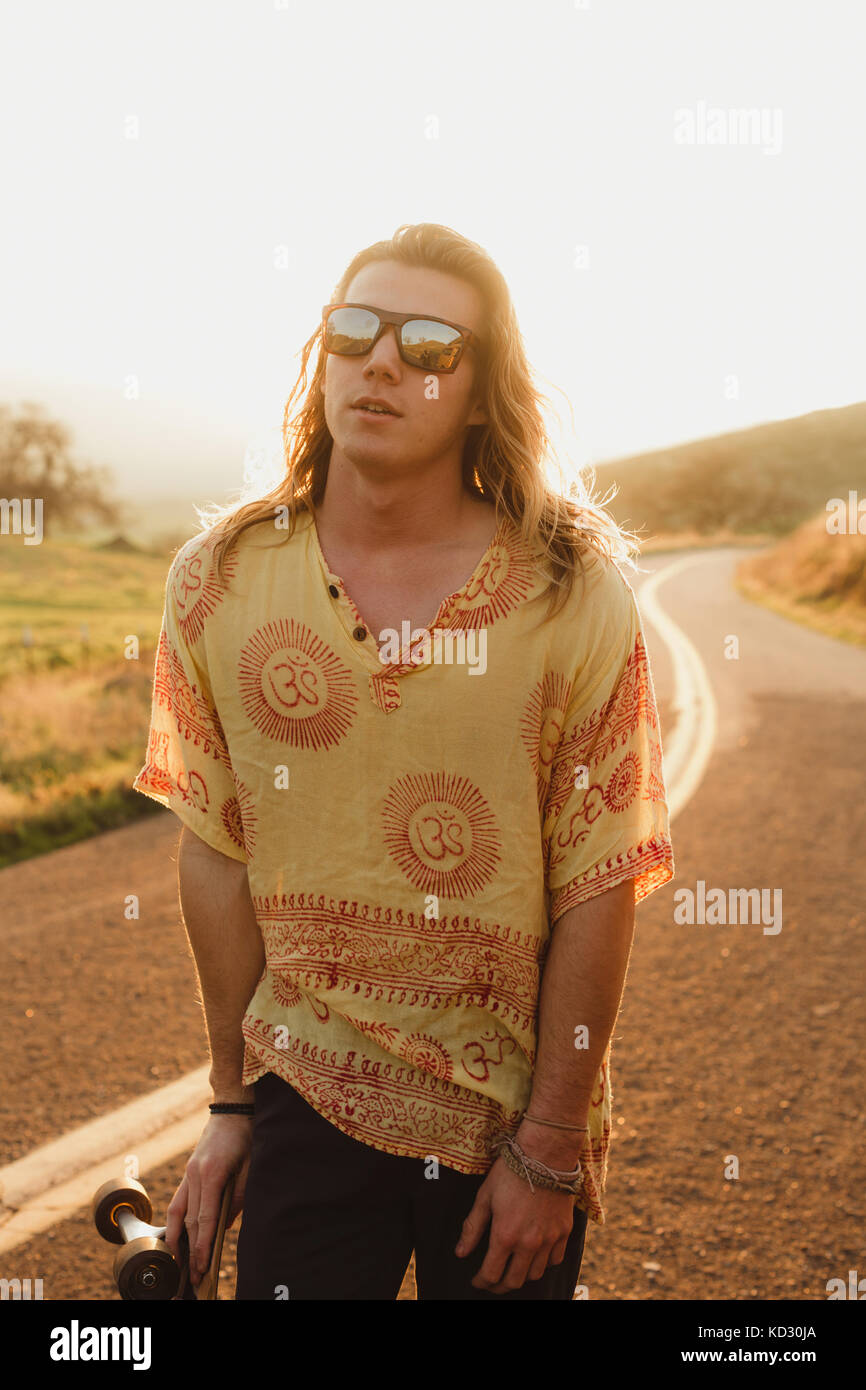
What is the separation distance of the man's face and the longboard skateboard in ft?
4.38

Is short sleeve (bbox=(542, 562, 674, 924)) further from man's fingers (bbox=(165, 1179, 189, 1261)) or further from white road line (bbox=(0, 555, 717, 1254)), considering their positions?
white road line (bbox=(0, 555, 717, 1254))

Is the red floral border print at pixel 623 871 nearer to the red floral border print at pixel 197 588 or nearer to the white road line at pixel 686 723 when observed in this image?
the red floral border print at pixel 197 588

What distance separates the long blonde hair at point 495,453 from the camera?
187 centimetres

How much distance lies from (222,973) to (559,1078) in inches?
25.1

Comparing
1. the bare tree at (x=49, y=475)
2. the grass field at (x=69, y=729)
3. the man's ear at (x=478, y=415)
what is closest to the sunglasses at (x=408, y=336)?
the man's ear at (x=478, y=415)

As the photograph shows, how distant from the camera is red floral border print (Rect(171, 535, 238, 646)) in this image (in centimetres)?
193

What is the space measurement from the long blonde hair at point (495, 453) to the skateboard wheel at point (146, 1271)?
3.67 ft

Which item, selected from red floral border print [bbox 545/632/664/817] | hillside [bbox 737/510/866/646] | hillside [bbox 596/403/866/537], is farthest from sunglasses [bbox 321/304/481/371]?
hillside [bbox 596/403/866/537]

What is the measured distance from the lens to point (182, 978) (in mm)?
4898

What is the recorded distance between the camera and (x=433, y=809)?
1822 mm
